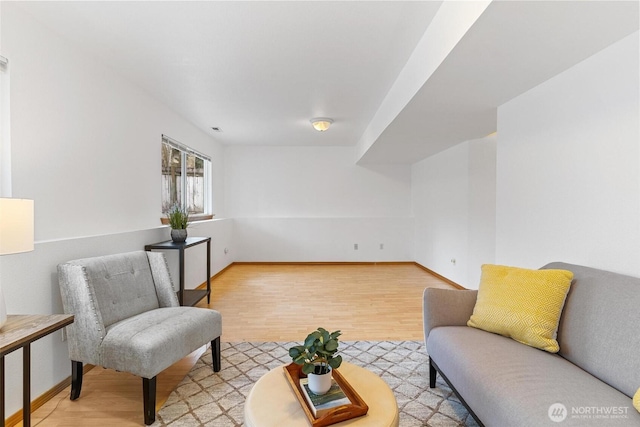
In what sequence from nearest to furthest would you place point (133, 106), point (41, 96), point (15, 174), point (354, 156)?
point (15, 174) → point (41, 96) → point (133, 106) → point (354, 156)

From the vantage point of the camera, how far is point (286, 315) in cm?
347

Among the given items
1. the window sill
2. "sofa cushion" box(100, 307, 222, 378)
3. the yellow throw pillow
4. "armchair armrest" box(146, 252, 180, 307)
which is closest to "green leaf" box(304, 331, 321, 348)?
"sofa cushion" box(100, 307, 222, 378)

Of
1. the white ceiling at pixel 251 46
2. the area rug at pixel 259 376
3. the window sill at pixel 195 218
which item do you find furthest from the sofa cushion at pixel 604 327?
the window sill at pixel 195 218

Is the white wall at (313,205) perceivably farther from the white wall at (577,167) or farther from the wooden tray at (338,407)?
the wooden tray at (338,407)

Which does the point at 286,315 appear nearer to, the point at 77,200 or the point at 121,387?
the point at 121,387

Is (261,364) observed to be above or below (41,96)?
below

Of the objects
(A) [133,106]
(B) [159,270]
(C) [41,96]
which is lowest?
(B) [159,270]

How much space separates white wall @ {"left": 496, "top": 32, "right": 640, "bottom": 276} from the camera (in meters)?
1.66

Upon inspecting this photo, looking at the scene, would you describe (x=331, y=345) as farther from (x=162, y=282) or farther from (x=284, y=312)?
(x=284, y=312)

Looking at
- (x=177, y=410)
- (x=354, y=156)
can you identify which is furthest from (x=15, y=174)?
(x=354, y=156)

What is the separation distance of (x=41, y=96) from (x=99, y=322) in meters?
1.50

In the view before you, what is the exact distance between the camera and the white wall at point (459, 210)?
3982 mm

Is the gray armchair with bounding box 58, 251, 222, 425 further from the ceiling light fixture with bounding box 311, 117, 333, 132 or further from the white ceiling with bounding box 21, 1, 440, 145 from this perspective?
the ceiling light fixture with bounding box 311, 117, 333, 132

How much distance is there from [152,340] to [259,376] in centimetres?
80
